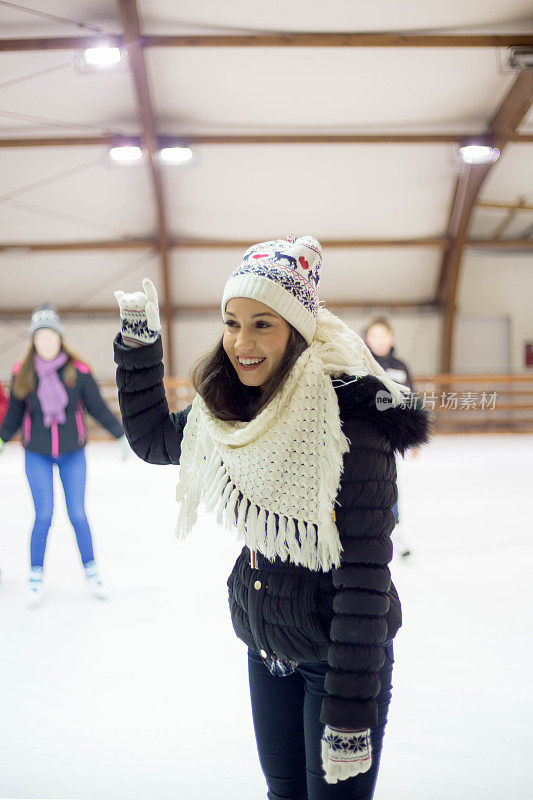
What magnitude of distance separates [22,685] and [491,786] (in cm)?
154

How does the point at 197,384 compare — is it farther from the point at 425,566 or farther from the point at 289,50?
the point at 289,50

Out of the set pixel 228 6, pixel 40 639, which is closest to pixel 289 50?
pixel 228 6

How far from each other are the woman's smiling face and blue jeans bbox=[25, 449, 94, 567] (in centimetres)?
220

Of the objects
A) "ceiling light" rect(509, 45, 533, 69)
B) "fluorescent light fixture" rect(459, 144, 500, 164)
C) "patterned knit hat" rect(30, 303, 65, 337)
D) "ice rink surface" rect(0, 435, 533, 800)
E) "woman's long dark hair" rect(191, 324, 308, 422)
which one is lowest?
"ice rink surface" rect(0, 435, 533, 800)

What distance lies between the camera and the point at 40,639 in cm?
273

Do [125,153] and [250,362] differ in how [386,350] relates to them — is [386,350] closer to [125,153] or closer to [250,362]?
[250,362]

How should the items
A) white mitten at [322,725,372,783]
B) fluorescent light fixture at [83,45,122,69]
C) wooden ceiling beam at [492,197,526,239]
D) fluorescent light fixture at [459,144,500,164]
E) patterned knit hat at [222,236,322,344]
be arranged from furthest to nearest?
wooden ceiling beam at [492,197,526,239] → fluorescent light fixture at [459,144,500,164] → fluorescent light fixture at [83,45,122,69] → patterned knit hat at [222,236,322,344] → white mitten at [322,725,372,783]

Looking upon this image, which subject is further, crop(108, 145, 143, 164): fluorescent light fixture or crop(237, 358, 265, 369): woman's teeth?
crop(108, 145, 143, 164): fluorescent light fixture

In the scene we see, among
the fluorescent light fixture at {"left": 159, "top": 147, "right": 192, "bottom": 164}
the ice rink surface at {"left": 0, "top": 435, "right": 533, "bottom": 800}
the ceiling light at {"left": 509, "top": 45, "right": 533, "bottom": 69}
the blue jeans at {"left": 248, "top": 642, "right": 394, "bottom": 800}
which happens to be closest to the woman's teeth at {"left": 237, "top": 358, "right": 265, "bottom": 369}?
the blue jeans at {"left": 248, "top": 642, "right": 394, "bottom": 800}

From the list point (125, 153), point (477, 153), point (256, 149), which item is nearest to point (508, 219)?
point (477, 153)

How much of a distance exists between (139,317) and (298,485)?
15.6 inches

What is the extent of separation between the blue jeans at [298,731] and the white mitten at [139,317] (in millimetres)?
603

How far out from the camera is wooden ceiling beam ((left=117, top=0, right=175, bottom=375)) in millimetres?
7133

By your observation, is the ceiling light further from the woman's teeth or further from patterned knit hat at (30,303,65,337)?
the woman's teeth
